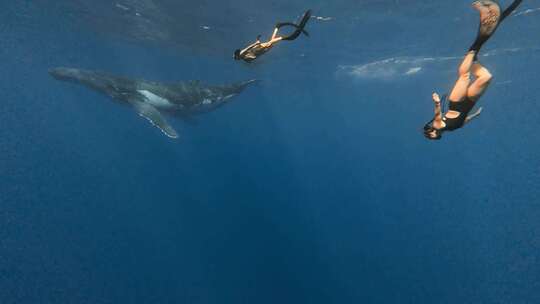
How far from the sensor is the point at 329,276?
2502 cm

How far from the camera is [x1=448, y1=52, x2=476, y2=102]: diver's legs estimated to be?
12.3 ft

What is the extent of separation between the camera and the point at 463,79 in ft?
12.7

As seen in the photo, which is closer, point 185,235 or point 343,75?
point 185,235

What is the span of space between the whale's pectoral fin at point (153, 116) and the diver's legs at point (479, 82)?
10738 mm

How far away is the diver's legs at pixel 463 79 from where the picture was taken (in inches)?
148

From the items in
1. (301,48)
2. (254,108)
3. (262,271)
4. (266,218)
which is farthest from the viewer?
(254,108)

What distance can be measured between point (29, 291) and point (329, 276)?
19.2m

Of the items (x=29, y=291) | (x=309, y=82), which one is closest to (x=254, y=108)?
(x=309, y=82)

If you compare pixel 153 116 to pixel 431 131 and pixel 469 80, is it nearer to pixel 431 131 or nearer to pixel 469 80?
pixel 431 131

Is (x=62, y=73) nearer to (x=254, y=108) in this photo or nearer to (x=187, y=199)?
(x=187, y=199)

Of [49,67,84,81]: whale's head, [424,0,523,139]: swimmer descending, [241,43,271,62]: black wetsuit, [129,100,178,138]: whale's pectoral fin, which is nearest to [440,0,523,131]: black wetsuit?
[424,0,523,139]: swimmer descending

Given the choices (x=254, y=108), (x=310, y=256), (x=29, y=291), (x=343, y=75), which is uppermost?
(x=343, y=75)

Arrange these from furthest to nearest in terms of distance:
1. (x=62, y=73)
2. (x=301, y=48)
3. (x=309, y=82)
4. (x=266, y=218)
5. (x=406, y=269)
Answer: (x=309, y=82) < (x=266, y=218) < (x=301, y=48) < (x=406, y=269) < (x=62, y=73)

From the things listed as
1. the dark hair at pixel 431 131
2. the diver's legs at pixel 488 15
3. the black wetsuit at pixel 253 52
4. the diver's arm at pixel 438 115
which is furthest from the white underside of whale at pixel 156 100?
the diver's legs at pixel 488 15
